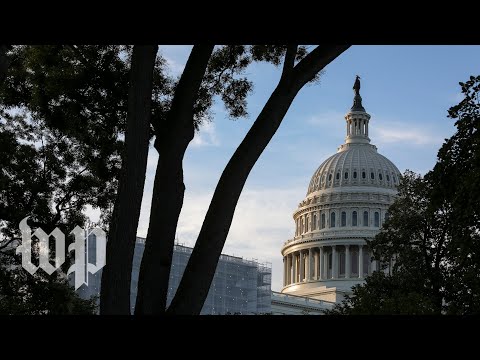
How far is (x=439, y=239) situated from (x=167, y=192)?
28.8 m

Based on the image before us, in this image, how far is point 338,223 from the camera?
150 m

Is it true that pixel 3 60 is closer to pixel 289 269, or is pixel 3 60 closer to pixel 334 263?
pixel 334 263

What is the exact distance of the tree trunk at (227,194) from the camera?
380 inches

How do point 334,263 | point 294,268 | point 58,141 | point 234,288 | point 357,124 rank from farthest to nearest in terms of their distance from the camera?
point 357,124, point 294,268, point 334,263, point 234,288, point 58,141

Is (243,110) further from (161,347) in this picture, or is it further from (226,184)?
(161,347)

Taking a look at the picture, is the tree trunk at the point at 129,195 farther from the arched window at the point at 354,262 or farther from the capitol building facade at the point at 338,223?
the arched window at the point at 354,262

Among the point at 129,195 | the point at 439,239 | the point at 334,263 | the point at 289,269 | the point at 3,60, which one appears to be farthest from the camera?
the point at 289,269

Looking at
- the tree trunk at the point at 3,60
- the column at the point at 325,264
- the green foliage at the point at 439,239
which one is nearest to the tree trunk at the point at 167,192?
the tree trunk at the point at 3,60

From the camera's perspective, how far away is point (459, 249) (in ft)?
73.3

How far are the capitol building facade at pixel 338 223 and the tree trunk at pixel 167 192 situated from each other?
133614 millimetres

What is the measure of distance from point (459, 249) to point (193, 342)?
18.1 meters

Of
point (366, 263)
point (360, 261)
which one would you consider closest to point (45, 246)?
point (360, 261)

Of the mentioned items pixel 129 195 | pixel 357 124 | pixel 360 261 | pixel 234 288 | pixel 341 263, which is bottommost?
pixel 129 195

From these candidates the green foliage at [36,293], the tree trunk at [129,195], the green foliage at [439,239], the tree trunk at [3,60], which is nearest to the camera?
the tree trunk at [129,195]
